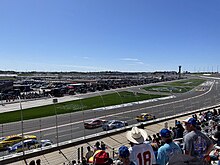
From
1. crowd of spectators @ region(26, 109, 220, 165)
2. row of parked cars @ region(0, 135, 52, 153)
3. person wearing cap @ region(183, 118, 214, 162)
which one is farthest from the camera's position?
row of parked cars @ region(0, 135, 52, 153)

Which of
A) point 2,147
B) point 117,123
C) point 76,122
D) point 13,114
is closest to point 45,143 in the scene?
point 2,147

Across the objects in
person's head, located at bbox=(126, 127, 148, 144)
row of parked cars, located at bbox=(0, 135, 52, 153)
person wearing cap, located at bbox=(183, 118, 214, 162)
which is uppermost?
person's head, located at bbox=(126, 127, 148, 144)

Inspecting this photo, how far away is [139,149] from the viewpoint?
11.2ft

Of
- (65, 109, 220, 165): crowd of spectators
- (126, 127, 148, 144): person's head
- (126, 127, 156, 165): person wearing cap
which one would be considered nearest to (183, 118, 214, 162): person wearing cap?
(65, 109, 220, 165): crowd of spectators

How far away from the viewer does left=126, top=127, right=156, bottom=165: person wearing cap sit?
3389 mm

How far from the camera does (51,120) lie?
27.6 metres

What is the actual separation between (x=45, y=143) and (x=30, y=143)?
1.03 m

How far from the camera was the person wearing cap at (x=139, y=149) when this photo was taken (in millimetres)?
3389

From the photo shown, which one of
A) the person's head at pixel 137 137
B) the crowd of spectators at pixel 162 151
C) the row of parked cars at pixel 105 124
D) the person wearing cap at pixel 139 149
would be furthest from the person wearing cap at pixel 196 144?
Result: the row of parked cars at pixel 105 124

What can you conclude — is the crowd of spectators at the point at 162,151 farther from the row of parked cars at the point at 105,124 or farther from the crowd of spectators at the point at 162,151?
the row of parked cars at the point at 105,124

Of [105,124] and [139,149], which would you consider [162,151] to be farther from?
[105,124]

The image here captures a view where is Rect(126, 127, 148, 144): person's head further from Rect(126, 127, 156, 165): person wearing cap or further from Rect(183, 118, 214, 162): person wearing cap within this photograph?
Rect(183, 118, 214, 162): person wearing cap

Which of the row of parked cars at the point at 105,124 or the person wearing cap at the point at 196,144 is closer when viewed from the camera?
the person wearing cap at the point at 196,144

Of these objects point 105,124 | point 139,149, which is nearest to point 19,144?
point 105,124
